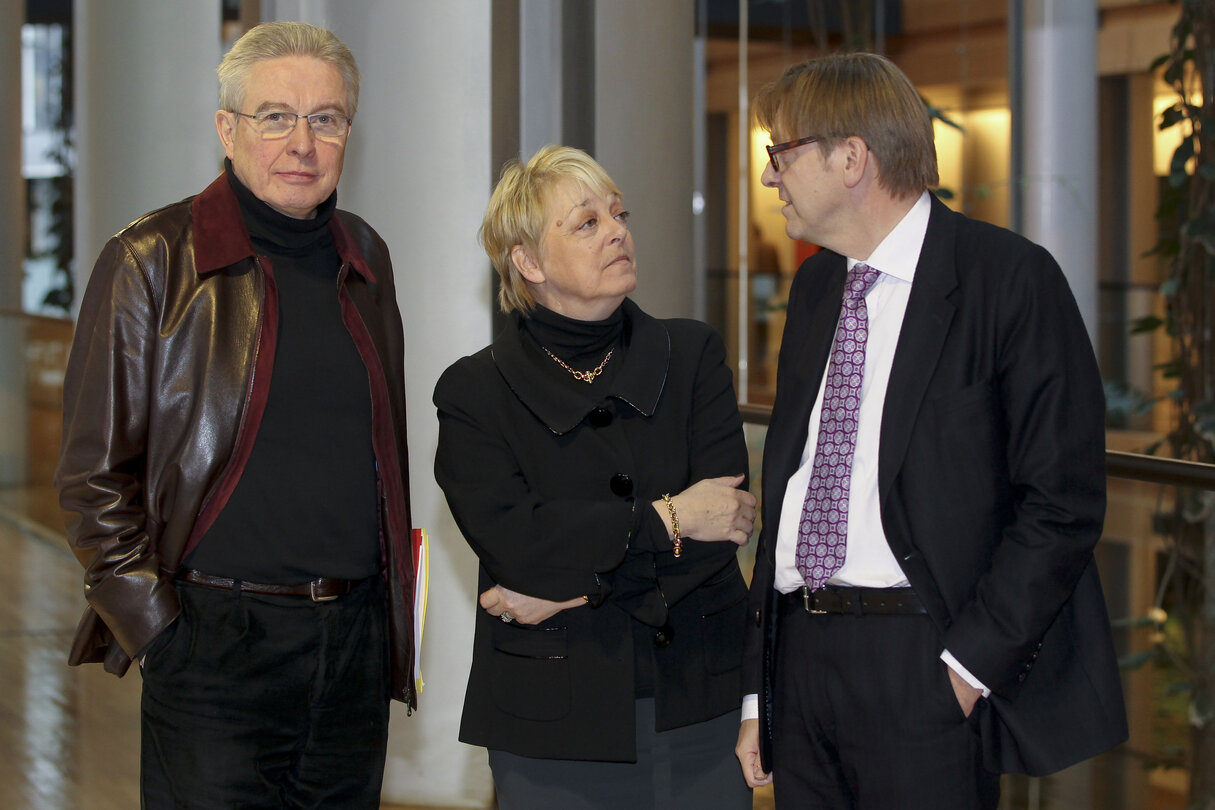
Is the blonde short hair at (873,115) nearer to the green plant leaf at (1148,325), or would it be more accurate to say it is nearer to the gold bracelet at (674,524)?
the gold bracelet at (674,524)

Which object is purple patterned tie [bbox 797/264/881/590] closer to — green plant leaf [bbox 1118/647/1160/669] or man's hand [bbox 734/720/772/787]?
man's hand [bbox 734/720/772/787]

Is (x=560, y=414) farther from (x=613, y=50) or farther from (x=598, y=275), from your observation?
(x=613, y=50)

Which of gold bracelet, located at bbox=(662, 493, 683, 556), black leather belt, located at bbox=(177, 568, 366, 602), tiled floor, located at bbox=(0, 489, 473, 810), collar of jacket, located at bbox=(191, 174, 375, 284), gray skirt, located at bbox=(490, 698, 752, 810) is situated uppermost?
collar of jacket, located at bbox=(191, 174, 375, 284)

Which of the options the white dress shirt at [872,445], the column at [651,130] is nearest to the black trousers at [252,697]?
the white dress shirt at [872,445]

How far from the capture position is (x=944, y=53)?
12.3 m

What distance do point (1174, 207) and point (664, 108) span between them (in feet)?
6.42

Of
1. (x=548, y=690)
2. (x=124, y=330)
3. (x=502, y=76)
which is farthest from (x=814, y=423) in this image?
(x=502, y=76)

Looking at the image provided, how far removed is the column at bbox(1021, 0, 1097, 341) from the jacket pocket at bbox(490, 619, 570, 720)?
5.54 metres

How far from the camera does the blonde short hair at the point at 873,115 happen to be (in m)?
1.94

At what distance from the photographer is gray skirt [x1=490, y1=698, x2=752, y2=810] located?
2.24 metres

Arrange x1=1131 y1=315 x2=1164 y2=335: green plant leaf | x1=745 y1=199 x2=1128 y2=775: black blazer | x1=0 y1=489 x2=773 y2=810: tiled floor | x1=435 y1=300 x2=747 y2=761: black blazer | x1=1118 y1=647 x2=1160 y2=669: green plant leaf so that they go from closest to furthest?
x1=745 y1=199 x2=1128 y2=775: black blazer < x1=435 y1=300 x2=747 y2=761: black blazer < x1=1118 y1=647 x2=1160 y2=669: green plant leaf < x1=0 y1=489 x2=773 y2=810: tiled floor < x1=1131 y1=315 x2=1164 y2=335: green plant leaf

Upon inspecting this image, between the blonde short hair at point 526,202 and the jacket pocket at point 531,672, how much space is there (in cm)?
57

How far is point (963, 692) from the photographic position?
1.84 m

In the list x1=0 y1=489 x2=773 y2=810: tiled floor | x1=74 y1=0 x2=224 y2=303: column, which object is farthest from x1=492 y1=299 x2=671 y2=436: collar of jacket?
x1=74 y1=0 x2=224 y2=303: column
